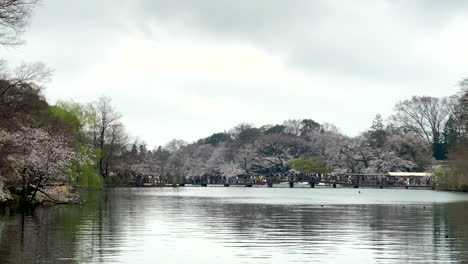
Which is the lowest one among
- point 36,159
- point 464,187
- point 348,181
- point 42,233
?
point 42,233

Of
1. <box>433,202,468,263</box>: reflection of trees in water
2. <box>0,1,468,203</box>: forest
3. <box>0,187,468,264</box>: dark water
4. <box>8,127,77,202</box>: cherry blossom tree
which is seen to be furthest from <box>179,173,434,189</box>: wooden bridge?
<box>0,187,468,264</box>: dark water

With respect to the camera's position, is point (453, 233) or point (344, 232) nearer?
point (453, 233)

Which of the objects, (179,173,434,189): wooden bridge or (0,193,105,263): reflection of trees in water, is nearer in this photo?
(0,193,105,263): reflection of trees in water

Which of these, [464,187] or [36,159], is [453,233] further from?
[464,187]

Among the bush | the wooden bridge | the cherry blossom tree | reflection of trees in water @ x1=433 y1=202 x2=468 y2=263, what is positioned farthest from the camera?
the wooden bridge

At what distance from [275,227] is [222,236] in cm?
610

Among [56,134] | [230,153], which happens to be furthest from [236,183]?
[56,134]

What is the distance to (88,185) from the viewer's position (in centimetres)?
9144

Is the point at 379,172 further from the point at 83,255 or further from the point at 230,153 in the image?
the point at 83,255

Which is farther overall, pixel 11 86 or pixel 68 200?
pixel 68 200

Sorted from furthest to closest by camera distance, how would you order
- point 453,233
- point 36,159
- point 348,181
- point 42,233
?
point 348,181, point 36,159, point 453,233, point 42,233

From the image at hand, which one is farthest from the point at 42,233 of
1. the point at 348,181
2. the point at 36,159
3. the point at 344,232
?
the point at 348,181

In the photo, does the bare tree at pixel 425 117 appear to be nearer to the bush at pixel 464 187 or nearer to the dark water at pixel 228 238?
the bush at pixel 464 187

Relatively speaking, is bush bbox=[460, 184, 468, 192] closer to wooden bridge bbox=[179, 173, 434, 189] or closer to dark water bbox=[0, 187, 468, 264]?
wooden bridge bbox=[179, 173, 434, 189]
